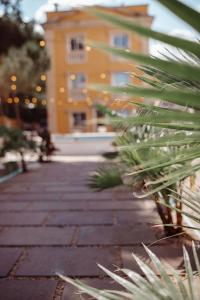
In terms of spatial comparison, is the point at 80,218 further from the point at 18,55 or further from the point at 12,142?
the point at 18,55

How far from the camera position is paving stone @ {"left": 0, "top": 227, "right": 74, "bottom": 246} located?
110 inches

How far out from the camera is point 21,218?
362 cm

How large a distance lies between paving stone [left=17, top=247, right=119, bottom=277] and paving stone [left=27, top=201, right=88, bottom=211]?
1.42 metres

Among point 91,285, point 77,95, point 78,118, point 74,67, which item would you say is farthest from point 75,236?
point 74,67

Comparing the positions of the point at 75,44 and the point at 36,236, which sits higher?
the point at 75,44

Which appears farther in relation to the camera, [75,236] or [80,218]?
[80,218]

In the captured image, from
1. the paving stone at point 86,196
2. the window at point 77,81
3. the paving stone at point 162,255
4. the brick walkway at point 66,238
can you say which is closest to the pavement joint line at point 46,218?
the brick walkway at point 66,238

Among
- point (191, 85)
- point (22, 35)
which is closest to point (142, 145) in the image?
point (191, 85)

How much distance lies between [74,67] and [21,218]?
20.4 metres

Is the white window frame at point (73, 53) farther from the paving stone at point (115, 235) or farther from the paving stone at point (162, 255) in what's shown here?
the paving stone at point (162, 255)

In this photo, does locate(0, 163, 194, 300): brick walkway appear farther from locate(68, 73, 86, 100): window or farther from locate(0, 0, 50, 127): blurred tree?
locate(68, 73, 86, 100): window

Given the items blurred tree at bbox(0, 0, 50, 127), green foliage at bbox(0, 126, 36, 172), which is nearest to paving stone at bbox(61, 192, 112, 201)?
green foliage at bbox(0, 126, 36, 172)

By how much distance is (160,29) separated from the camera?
0.62 meters

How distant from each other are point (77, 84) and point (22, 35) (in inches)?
503
